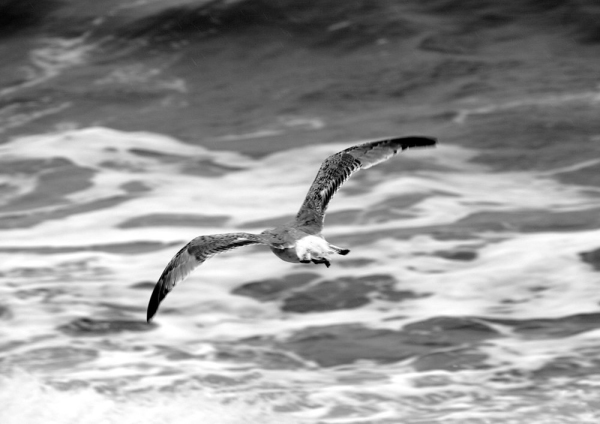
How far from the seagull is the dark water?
166 cm

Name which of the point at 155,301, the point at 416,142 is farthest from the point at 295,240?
the point at 416,142

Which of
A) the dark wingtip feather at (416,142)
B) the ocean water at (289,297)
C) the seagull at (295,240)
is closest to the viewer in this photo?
the seagull at (295,240)

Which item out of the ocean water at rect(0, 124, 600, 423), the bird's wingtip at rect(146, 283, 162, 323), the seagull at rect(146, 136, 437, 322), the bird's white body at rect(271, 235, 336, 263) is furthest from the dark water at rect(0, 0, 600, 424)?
the bird's white body at rect(271, 235, 336, 263)

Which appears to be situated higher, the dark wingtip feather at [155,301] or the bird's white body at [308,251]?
Answer: the bird's white body at [308,251]

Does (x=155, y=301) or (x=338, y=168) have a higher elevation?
(x=338, y=168)

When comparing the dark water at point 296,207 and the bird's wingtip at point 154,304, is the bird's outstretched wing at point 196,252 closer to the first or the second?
the bird's wingtip at point 154,304

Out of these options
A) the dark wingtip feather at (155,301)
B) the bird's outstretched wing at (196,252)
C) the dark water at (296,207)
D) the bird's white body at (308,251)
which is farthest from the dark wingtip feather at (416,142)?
the dark wingtip feather at (155,301)

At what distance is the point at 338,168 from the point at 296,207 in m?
6.11

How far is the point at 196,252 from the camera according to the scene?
21.2 feet

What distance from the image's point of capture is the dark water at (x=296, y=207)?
336 inches

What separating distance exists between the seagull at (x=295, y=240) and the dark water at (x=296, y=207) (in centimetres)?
166

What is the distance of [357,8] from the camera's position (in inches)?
765

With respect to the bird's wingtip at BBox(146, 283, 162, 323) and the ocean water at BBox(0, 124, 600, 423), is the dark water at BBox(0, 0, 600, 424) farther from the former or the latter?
the bird's wingtip at BBox(146, 283, 162, 323)

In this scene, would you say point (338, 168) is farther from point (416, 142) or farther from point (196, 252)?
point (196, 252)
